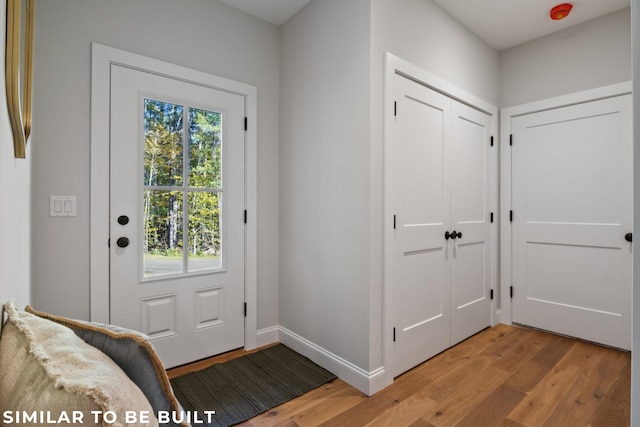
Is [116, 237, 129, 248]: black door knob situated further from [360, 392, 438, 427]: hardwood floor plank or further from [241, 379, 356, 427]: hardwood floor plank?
[360, 392, 438, 427]: hardwood floor plank

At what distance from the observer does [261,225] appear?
2531mm

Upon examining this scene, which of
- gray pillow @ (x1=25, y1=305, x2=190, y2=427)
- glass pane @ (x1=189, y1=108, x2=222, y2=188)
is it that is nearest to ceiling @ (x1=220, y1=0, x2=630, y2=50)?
glass pane @ (x1=189, y1=108, x2=222, y2=188)

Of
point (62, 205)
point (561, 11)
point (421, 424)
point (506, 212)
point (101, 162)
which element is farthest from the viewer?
point (506, 212)

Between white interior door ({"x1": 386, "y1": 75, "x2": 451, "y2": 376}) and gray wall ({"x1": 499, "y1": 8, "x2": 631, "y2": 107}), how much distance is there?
100 centimetres

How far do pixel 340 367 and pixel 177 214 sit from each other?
1.44 m

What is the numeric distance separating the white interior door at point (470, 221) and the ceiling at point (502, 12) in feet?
2.17

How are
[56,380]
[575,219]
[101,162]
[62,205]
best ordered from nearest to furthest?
[56,380] → [62,205] → [101,162] → [575,219]

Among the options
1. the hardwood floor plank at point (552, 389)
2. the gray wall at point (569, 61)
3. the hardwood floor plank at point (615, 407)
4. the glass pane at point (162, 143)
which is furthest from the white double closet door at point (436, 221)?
the glass pane at point (162, 143)

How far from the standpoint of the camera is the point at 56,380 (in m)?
0.48

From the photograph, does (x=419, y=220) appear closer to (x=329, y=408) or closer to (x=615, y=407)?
(x=329, y=408)

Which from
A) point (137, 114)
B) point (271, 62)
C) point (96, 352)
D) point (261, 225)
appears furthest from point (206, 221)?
point (96, 352)

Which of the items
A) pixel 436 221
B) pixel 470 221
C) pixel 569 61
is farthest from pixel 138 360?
pixel 569 61

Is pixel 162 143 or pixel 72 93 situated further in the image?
pixel 162 143

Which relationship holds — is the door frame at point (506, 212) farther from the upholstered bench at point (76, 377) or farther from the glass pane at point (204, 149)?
the upholstered bench at point (76, 377)
